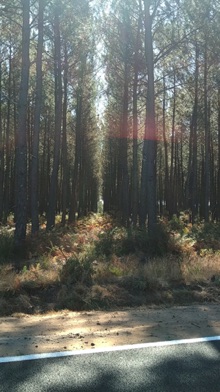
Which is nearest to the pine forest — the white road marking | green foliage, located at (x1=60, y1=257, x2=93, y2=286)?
green foliage, located at (x1=60, y1=257, x2=93, y2=286)

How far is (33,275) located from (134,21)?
15.6 m

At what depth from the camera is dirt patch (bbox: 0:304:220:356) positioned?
521 centimetres

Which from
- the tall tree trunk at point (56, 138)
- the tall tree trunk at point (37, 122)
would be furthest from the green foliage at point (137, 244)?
the tall tree trunk at point (56, 138)

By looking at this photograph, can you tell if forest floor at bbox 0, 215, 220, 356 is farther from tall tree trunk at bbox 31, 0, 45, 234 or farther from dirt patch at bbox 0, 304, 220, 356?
tall tree trunk at bbox 31, 0, 45, 234

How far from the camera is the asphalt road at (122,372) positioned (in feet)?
12.8

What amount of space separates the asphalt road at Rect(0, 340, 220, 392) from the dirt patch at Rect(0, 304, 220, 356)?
0.46m

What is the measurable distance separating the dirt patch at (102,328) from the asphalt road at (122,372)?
0.46 metres

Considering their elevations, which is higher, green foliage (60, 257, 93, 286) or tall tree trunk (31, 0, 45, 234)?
tall tree trunk (31, 0, 45, 234)

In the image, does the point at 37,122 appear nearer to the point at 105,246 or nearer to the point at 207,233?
the point at 105,246

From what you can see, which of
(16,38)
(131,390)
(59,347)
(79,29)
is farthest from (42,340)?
(16,38)

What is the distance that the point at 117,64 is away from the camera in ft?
70.4

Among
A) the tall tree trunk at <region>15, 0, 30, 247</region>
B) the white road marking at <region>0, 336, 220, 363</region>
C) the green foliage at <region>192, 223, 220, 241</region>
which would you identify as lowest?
the white road marking at <region>0, 336, 220, 363</region>

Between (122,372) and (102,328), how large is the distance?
1.75 m

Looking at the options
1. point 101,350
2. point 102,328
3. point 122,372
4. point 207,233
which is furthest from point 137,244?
point 122,372
